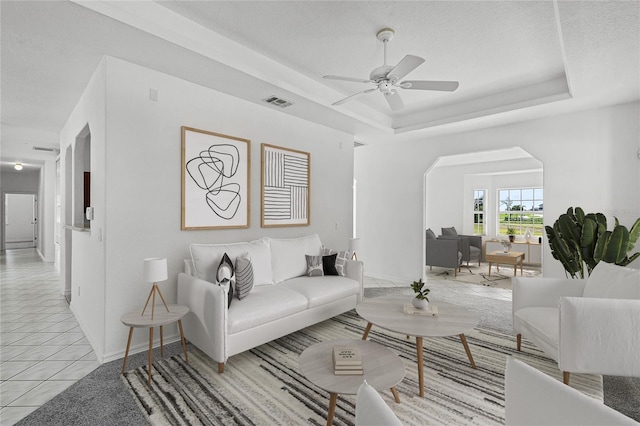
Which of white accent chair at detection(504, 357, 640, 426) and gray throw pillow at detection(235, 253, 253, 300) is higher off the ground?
white accent chair at detection(504, 357, 640, 426)

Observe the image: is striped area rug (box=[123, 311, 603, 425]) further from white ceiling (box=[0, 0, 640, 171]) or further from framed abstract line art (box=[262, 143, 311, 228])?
white ceiling (box=[0, 0, 640, 171])

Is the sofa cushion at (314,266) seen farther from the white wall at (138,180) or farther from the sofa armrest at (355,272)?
the white wall at (138,180)

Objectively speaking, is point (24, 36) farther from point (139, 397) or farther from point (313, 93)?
point (139, 397)

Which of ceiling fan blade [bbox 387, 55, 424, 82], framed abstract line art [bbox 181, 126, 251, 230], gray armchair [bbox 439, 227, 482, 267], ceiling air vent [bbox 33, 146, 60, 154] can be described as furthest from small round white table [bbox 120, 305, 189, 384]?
ceiling air vent [bbox 33, 146, 60, 154]

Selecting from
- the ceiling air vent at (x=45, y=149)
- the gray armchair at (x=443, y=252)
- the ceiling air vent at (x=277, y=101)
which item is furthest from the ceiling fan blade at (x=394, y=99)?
the ceiling air vent at (x=45, y=149)

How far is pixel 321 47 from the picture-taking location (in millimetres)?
3064

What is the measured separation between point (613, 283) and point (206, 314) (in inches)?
126

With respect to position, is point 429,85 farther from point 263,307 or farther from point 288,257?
point 263,307

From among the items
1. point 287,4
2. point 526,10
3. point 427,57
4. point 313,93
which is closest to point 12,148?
point 313,93

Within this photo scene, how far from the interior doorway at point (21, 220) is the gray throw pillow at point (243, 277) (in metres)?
11.5

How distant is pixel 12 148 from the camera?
6.39m

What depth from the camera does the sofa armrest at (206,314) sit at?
7.86 feet

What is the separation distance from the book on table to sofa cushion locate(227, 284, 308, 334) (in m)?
0.98

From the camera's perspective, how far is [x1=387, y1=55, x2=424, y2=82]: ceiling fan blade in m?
2.37
